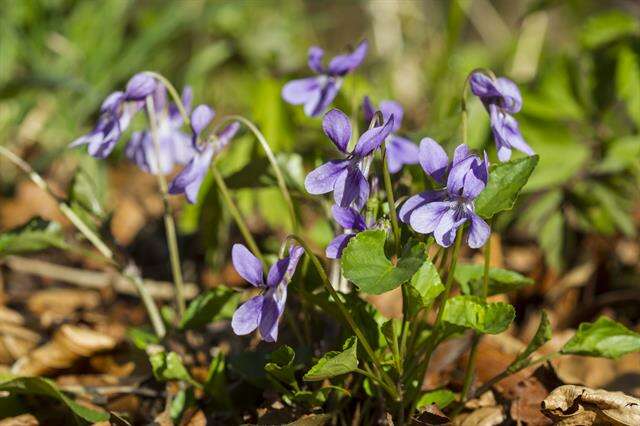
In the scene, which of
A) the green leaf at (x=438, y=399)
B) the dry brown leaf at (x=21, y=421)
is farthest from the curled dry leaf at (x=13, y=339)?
the green leaf at (x=438, y=399)

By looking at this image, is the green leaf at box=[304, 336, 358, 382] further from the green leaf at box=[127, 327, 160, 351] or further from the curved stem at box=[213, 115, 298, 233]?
the green leaf at box=[127, 327, 160, 351]

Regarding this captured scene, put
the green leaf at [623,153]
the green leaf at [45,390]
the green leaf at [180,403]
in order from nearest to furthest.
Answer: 1. the green leaf at [45,390]
2. the green leaf at [180,403]
3. the green leaf at [623,153]

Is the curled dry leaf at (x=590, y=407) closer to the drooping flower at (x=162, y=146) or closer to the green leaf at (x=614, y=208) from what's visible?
the drooping flower at (x=162, y=146)

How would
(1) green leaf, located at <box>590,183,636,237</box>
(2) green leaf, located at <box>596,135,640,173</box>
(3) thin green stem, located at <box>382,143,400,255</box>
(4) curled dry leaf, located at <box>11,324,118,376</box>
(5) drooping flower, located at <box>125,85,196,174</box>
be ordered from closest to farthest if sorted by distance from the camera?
(3) thin green stem, located at <box>382,143,400,255</box>
(5) drooping flower, located at <box>125,85,196,174</box>
(4) curled dry leaf, located at <box>11,324,118,376</box>
(2) green leaf, located at <box>596,135,640,173</box>
(1) green leaf, located at <box>590,183,636,237</box>

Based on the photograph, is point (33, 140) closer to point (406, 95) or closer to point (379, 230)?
point (406, 95)

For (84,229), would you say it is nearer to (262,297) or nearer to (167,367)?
(167,367)

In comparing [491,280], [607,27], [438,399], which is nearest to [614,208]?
[607,27]

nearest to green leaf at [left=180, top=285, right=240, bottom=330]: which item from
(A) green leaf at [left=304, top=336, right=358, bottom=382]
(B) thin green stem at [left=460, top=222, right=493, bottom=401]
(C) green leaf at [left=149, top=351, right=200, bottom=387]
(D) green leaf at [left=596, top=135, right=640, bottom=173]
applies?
(C) green leaf at [left=149, top=351, right=200, bottom=387]
